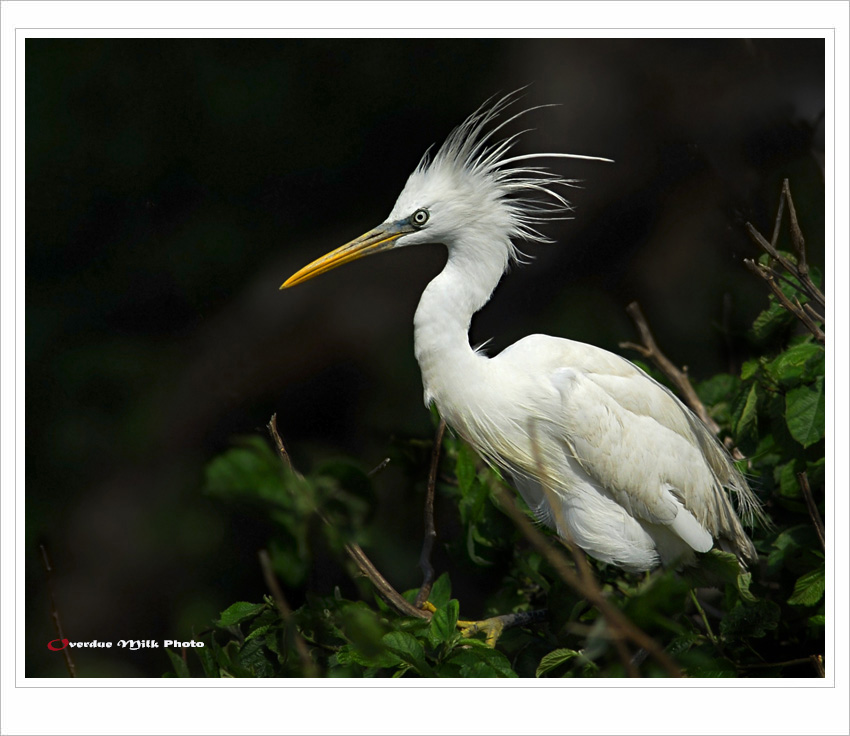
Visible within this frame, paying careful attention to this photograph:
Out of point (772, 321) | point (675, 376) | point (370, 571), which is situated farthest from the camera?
point (675, 376)

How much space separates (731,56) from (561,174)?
42cm

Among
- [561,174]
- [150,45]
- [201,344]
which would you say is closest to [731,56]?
[561,174]

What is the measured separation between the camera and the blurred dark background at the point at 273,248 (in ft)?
5.02

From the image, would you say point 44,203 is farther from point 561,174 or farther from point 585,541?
point 585,541

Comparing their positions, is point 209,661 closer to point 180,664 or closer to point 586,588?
point 180,664

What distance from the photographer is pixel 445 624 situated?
49.6 inches

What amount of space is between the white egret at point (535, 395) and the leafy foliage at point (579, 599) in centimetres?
10

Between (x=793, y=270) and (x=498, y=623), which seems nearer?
(x=793, y=270)

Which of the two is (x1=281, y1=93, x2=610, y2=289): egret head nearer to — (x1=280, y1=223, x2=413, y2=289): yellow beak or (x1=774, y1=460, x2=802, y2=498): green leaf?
(x1=280, y1=223, x2=413, y2=289): yellow beak

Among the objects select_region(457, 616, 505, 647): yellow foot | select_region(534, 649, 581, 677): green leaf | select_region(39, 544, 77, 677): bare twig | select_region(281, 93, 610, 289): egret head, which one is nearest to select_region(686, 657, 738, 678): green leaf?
select_region(534, 649, 581, 677): green leaf

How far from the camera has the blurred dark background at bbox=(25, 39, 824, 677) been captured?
153 centimetres

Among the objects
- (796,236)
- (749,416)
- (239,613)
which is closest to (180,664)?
(239,613)

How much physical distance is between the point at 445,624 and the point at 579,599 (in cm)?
31

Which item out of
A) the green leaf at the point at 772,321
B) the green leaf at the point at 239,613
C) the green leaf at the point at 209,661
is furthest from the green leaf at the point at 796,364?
the green leaf at the point at 209,661
